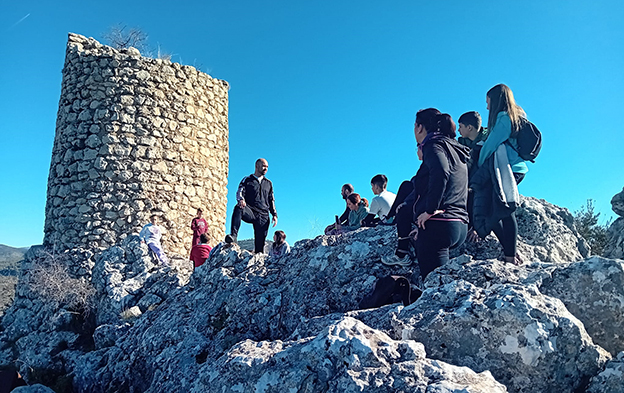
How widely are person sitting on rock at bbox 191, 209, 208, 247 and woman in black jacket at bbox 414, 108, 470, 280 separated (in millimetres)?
6194

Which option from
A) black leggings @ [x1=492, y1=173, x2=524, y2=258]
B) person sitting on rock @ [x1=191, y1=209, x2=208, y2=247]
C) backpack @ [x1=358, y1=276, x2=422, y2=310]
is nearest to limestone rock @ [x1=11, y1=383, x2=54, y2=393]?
backpack @ [x1=358, y1=276, x2=422, y2=310]

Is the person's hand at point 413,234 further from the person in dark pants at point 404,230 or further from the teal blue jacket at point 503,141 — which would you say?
the teal blue jacket at point 503,141

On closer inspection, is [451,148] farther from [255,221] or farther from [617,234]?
[255,221]

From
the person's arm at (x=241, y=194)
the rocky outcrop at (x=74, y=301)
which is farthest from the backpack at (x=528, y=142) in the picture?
the rocky outcrop at (x=74, y=301)

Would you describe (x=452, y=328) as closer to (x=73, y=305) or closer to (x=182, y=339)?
(x=182, y=339)

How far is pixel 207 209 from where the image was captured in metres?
10.0

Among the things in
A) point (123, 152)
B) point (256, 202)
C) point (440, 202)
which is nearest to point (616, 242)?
point (440, 202)

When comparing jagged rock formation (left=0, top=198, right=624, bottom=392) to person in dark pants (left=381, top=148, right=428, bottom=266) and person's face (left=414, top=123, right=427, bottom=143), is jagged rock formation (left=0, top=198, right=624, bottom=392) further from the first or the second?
person's face (left=414, top=123, right=427, bottom=143)

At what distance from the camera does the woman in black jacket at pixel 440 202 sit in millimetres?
3316

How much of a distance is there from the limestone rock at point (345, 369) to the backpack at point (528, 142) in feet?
7.68

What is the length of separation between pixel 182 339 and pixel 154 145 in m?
6.20

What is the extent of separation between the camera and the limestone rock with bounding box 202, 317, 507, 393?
6.40 feet

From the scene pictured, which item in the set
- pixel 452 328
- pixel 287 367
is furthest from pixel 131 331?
pixel 452 328

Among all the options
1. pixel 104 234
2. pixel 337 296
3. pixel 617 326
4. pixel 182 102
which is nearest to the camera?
pixel 617 326
